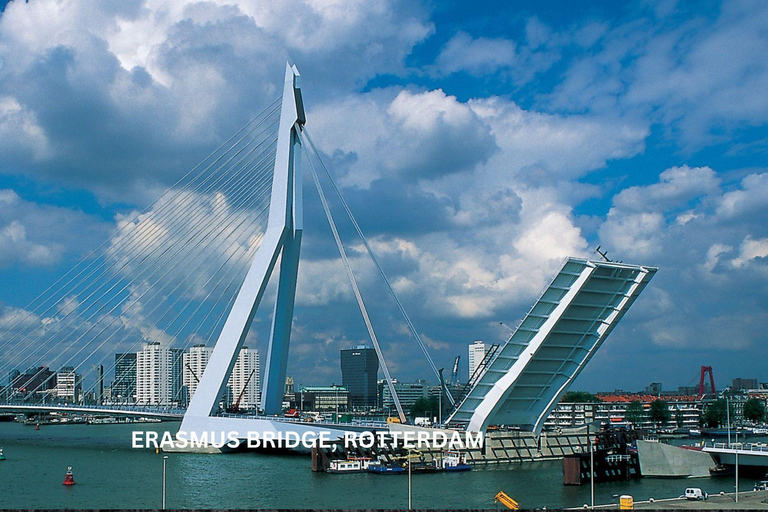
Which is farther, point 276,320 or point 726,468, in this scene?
point 276,320

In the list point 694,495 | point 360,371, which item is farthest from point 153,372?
point 694,495

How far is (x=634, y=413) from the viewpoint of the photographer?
89.4 meters

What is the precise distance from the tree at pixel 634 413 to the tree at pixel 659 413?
1255mm

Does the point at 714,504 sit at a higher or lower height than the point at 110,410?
lower

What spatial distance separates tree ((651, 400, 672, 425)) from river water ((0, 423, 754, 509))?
176 feet

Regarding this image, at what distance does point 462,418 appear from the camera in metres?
39.8

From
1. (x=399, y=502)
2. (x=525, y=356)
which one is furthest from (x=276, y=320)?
(x=399, y=502)

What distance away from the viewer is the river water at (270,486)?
88.7 feet

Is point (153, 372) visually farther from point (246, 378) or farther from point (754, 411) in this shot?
point (754, 411)

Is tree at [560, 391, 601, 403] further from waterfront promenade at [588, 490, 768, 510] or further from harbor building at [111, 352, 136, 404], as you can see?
waterfront promenade at [588, 490, 768, 510]

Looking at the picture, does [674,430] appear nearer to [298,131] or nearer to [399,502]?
[298,131]

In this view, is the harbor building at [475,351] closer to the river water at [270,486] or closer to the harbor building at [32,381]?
the harbor building at [32,381]

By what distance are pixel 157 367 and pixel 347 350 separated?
6250cm

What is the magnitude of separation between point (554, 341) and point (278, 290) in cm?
1510
